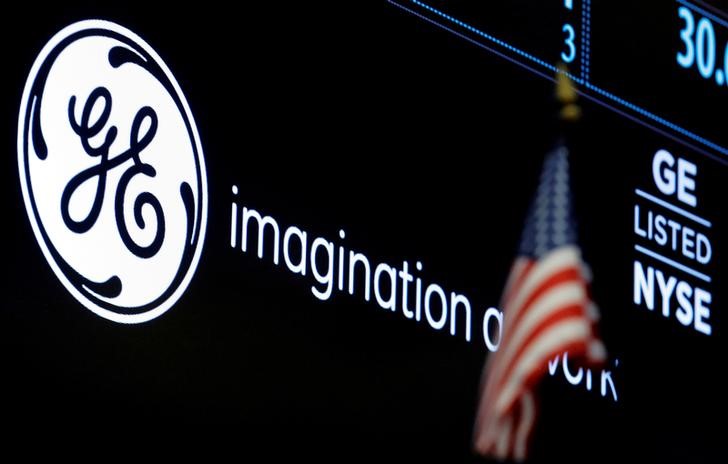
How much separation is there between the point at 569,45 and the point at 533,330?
0.65 metres

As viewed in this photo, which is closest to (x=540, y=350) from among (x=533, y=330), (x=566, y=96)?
(x=533, y=330)

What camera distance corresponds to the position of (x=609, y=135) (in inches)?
141

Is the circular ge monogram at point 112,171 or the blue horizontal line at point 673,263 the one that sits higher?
the blue horizontal line at point 673,263

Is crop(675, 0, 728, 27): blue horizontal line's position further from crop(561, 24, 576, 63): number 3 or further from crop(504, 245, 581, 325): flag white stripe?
crop(504, 245, 581, 325): flag white stripe

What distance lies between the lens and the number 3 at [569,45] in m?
3.54

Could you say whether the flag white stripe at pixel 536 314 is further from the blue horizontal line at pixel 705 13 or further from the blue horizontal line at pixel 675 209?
the blue horizontal line at pixel 705 13

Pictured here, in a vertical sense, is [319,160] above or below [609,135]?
below

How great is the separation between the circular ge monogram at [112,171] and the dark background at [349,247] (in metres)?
0.03

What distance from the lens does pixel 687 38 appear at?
3.82 metres

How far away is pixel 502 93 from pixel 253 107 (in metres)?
0.59

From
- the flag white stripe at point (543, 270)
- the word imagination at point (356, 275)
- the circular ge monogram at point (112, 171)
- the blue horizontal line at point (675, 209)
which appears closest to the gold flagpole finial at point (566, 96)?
the blue horizontal line at point (675, 209)

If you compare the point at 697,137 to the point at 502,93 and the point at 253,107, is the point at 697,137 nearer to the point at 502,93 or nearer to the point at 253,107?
the point at 502,93

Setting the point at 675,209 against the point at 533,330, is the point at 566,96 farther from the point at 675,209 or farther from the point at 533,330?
the point at 533,330

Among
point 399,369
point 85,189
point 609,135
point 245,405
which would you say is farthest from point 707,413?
point 85,189
